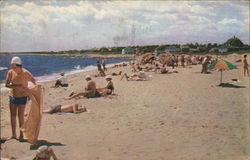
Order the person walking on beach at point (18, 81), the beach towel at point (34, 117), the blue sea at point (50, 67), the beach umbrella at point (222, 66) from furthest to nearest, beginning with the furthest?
the blue sea at point (50, 67) < the beach umbrella at point (222, 66) < the beach towel at point (34, 117) < the person walking on beach at point (18, 81)

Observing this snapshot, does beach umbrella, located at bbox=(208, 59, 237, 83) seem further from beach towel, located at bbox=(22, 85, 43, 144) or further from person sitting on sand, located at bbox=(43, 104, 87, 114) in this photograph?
beach towel, located at bbox=(22, 85, 43, 144)

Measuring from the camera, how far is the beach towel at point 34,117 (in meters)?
5.57

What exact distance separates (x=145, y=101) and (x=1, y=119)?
359 cm

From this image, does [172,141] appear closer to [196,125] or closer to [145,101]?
[196,125]

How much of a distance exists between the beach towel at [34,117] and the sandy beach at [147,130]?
0.17 meters

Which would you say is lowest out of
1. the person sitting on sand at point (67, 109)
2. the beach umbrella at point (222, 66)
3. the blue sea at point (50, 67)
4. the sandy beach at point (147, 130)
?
the blue sea at point (50, 67)

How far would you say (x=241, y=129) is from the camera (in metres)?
6.71

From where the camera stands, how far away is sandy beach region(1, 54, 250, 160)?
18.1 feet

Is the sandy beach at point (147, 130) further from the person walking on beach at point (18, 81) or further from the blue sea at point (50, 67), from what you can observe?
the blue sea at point (50, 67)

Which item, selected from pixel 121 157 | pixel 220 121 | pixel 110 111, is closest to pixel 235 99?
pixel 220 121

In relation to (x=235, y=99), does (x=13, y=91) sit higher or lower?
higher

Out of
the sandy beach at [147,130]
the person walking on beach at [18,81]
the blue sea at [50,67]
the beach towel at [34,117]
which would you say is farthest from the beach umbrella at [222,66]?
the person walking on beach at [18,81]

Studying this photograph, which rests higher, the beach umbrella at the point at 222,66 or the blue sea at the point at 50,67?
the beach umbrella at the point at 222,66

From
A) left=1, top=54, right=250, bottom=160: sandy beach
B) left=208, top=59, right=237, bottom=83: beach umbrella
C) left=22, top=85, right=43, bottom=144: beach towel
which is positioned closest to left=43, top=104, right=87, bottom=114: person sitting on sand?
left=1, top=54, right=250, bottom=160: sandy beach
